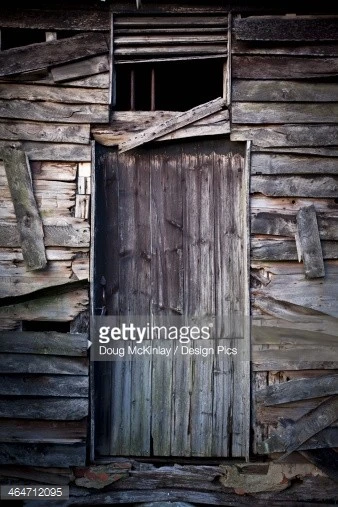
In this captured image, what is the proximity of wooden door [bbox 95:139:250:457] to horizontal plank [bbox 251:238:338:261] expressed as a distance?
19 cm

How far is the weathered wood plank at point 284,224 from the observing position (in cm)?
520

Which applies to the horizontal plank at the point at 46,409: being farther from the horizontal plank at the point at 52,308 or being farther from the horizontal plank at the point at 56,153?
the horizontal plank at the point at 56,153

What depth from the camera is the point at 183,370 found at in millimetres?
5410

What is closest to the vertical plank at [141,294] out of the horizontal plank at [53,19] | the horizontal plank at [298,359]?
the horizontal plank at [298,359]

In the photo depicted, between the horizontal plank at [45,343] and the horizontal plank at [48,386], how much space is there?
217mm

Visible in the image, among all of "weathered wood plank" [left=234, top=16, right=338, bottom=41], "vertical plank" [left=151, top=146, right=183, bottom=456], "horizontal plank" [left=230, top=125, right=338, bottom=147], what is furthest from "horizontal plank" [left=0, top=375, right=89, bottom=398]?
"weathered wood plank" [left=234, top=16, right=338, bottom=41]

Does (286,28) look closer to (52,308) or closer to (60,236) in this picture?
(60,236)

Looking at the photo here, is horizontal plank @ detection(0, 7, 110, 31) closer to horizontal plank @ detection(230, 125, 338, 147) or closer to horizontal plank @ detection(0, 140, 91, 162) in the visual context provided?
horizontal plank @ detection(0, 140, 91, 162)

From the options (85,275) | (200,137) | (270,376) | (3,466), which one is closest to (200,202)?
(200,137)

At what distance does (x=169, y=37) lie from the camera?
533cm

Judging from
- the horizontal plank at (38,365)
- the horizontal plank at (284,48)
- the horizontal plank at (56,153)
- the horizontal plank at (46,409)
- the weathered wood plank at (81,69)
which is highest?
the horizontal plank at (284,48)

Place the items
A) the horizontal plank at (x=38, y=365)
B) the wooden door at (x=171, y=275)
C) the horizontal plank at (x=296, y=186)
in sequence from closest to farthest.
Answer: the horizontal plank at (x=38, y=365), the horizontal plank at (x=296, y=186), the wooden door at (x=171, y=275)

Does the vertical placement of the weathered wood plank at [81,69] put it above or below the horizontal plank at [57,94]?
above

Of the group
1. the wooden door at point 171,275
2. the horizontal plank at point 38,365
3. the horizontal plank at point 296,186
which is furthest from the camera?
the wooden door at point 171,275
